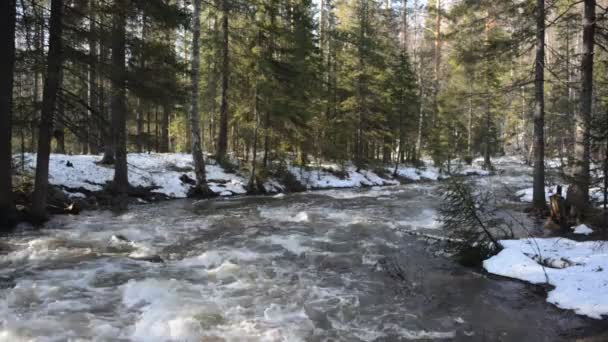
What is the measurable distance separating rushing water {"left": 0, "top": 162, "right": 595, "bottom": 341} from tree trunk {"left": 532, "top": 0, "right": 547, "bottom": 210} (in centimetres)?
457

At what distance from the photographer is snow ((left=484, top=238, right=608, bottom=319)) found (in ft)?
17.8

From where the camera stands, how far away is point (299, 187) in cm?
2134

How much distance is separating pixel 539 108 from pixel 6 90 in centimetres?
1366

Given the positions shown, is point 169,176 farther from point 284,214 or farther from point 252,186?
point 284,214

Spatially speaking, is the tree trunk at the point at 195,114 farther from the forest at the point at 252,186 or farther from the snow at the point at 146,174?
the snow at the point at 146,174

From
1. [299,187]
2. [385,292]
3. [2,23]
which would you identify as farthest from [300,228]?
[299,187]

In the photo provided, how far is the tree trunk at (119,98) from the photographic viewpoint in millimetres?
9922

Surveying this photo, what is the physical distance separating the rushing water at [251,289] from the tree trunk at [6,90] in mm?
1129

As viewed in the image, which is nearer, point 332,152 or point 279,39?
point 279,39

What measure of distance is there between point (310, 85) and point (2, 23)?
623 inches

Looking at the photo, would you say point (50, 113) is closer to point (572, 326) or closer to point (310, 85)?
point (572, 326)

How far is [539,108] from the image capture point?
1214cm

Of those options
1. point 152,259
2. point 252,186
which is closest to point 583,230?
point 152,259

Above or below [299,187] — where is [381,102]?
above
